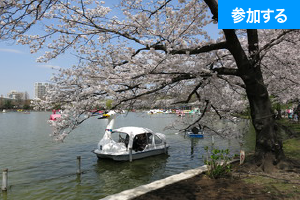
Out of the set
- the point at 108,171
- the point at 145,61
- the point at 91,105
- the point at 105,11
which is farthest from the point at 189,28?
the point at 108,171

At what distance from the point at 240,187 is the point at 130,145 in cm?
836

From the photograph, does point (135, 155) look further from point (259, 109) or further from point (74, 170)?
point (259, 109)

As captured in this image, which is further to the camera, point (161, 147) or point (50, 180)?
point (161, 147)

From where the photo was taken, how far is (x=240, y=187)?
626cm

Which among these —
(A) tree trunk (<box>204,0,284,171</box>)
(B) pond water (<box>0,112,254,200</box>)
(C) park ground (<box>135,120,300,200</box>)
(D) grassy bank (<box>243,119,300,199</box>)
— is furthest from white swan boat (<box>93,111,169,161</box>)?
(D) grassy bank (<box>243,119,300,199</box>)

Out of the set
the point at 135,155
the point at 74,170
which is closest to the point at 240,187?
the point at 135,155

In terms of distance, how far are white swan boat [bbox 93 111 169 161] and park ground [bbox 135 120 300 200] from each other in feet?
22.6

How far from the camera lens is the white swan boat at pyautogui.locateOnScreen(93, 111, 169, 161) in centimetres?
1354

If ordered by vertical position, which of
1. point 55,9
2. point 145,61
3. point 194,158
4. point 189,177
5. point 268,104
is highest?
point 55,9

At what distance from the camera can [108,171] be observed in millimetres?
12109

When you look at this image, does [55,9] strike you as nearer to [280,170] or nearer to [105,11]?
[105,11]

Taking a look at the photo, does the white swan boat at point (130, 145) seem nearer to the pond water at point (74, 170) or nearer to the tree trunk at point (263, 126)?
the pond water at point (74, 170)

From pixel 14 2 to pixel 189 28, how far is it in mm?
5062

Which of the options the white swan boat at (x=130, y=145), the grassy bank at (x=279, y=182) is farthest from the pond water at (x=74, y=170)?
the grassy bank at (x=279, y=182)
